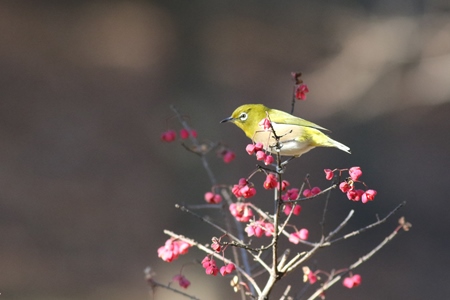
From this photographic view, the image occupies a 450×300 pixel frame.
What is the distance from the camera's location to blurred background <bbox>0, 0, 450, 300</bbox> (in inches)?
241

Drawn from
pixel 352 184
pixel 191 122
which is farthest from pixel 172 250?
pixel 191 122

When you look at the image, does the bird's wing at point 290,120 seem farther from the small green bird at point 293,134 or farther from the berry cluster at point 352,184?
the berry cluster at point 352,184

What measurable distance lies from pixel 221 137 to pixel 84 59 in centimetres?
209

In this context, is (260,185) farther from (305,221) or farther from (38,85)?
(38,85)

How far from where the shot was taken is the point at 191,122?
20.1ft

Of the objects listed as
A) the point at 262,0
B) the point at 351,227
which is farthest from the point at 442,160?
the point at 262,0

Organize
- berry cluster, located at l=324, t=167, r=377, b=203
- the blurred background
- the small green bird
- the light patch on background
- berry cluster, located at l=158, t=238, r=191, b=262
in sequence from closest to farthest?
berry cluster, located at l=324, t=167, r=377, b=203
berry cluster, located at l=158, t=238, r=191, b=262
the small green bird
the blurred background
the light patch on background

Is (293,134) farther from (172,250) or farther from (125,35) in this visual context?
(125,35)

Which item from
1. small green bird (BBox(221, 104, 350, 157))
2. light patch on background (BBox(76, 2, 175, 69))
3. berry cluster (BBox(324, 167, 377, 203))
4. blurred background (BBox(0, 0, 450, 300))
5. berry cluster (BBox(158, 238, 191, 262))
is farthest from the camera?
light patch on background (BBox(76, 2, 175, 69))

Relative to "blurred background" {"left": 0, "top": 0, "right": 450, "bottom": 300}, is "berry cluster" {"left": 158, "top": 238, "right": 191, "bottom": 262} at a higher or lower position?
lower

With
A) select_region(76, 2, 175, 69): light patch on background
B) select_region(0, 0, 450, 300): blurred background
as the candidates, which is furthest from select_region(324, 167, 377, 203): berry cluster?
select_region(76, 2, 175, 69): light patch on background

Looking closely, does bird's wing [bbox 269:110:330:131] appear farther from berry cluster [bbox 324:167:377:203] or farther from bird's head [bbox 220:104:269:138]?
berry cluster [bbox 324:167:377:203]

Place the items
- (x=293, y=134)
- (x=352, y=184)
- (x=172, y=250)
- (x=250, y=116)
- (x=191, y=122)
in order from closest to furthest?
(x=352, y=184) < (x=172, y=250) < (x=293, y=134) < (x=250, y=116) < (x=191, y=122)

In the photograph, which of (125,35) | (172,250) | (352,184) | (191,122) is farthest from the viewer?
(125,35)
